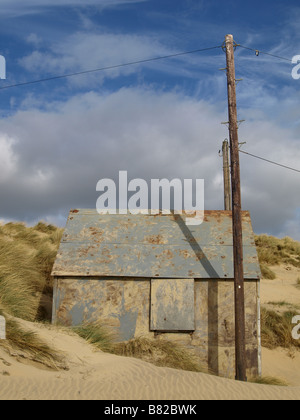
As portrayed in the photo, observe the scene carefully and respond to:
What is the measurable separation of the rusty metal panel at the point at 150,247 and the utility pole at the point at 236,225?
2.12 feet

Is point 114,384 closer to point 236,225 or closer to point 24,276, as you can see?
point 236,225

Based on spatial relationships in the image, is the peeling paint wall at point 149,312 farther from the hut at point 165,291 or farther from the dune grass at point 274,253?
the dune grass at point 274,253

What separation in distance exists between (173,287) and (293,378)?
3888mm

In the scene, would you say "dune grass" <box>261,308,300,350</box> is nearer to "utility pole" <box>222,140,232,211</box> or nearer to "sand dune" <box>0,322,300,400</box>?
"utility pole" <box>222,140,232,211</box>

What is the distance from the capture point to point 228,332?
8.07 m

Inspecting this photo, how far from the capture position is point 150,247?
29.1 ft

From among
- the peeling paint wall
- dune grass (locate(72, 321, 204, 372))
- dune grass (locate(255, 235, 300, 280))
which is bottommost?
dune grass (locate(72, 321, 204, 372))

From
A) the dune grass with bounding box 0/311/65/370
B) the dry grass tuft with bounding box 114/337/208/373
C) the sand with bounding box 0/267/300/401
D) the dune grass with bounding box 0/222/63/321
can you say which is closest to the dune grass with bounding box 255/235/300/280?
the dune grass with bounding box 0/222/63/321

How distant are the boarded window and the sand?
1722mm

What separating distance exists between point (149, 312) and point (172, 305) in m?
0.49

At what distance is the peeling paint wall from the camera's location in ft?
26.2
